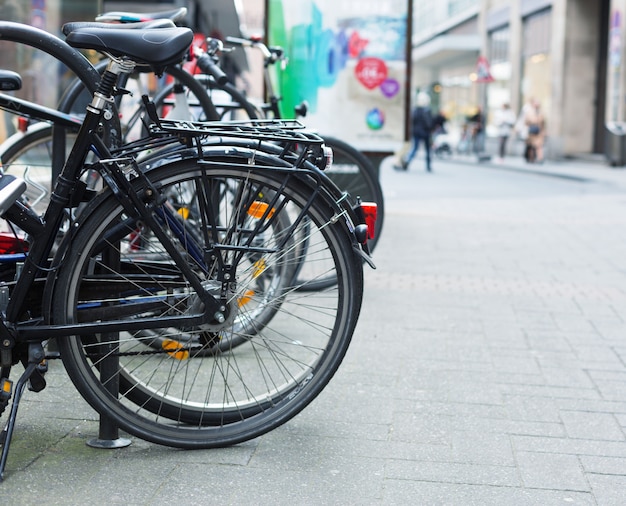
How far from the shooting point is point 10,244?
3283mm

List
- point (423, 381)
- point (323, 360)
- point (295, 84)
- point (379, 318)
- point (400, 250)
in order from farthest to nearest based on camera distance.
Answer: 1. point (295, 84)
2. point (400, 250)
3. point (379, 318)
4. point (423, 381)
5. point (323, 360)

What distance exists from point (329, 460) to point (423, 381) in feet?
3.79

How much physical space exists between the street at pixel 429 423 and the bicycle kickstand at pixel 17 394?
75mm

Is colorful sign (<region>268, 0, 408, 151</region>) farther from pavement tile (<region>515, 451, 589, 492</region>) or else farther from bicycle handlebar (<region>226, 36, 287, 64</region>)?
pavement tile (<region>515, 451, 589, 492</region>)

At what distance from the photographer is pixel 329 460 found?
3.21m

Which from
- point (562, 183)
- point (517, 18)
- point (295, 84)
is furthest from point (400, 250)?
point (517, 18)

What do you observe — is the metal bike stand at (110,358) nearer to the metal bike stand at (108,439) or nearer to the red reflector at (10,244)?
the metal bike stand at (108,439)

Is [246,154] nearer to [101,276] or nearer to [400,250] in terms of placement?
[101,276]

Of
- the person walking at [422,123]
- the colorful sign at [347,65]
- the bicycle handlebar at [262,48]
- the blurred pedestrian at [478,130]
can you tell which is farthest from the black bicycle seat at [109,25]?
the blurred pedestrian at [478,130]

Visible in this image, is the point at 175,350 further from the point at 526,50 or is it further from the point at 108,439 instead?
the point at 526,50

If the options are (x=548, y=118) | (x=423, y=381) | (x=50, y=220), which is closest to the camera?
(x=50, y=220)

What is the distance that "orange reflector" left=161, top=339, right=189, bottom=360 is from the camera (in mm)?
3285

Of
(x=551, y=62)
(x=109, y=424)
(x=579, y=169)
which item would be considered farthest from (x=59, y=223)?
(x=551, y=62)

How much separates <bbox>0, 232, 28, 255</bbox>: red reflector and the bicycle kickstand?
1.30 feet
